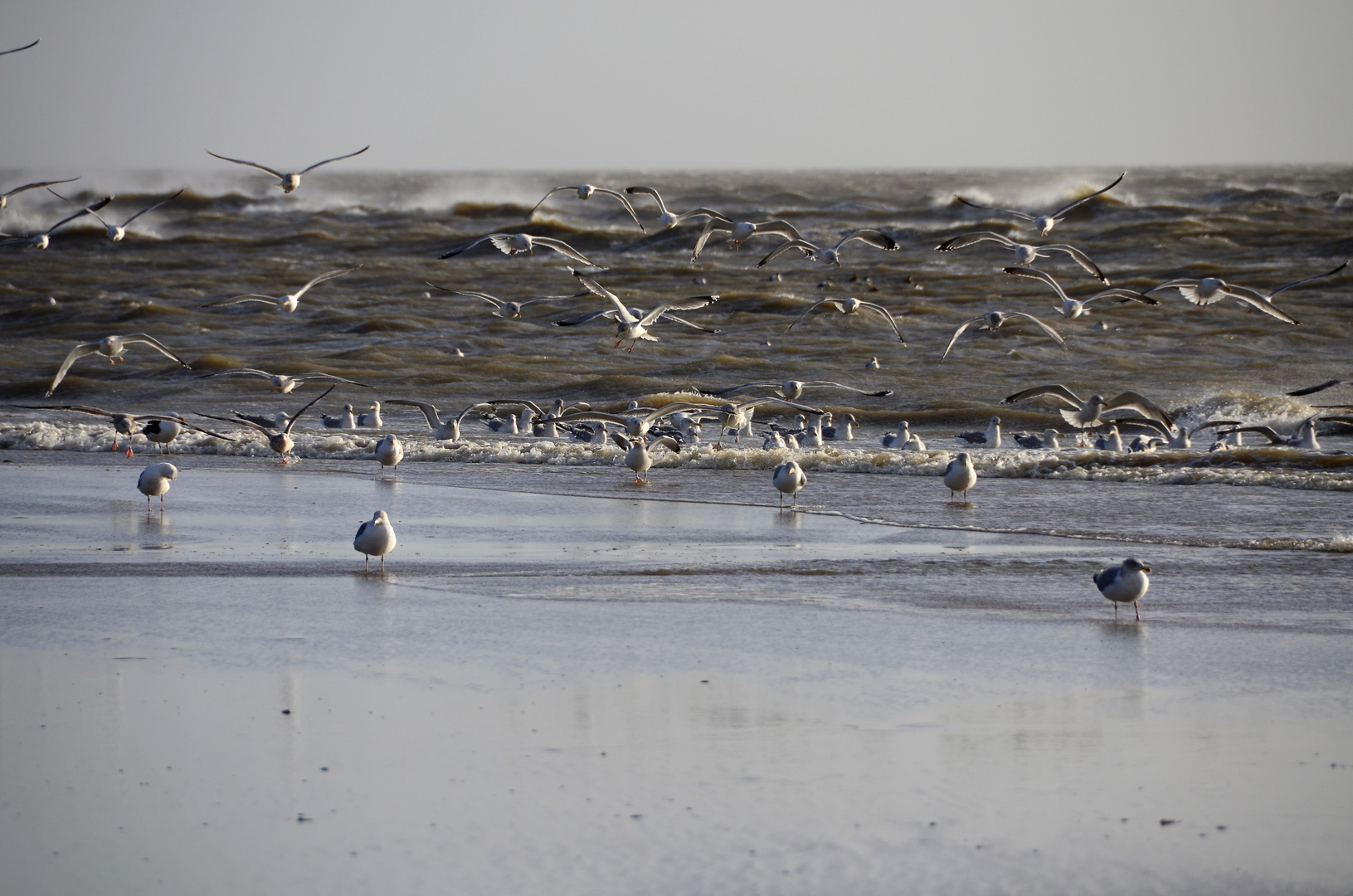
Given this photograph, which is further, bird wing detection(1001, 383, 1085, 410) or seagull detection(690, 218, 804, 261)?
seagull detection(690, 218, 804, 261)

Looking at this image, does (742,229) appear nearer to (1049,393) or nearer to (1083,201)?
(1083,201)

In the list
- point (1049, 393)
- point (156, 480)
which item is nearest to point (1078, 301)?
point (1049, 393)

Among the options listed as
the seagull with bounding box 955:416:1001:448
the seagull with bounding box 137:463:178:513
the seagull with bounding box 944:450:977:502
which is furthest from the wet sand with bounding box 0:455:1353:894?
the seagull with bounding box 955:416:1001:448

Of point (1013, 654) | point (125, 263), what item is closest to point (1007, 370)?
point (1013, 654)

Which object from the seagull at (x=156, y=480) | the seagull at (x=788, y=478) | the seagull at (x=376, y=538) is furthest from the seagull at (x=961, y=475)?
the seagull at (x=156, y=480)

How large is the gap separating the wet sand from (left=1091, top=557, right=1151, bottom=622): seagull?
126 millimetres

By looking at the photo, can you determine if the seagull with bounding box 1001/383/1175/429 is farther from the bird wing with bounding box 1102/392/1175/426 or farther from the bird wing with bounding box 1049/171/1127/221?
the bird wing with bounding box 1049/171/1127/221

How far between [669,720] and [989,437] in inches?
483

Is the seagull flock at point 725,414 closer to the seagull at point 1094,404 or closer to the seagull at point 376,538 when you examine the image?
the seagull at point 1094,404

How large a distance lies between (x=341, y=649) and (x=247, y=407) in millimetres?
15664

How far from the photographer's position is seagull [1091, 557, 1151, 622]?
23.9 ft

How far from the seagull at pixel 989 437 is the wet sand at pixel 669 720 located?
24.6 feet

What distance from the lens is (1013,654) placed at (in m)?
6.52

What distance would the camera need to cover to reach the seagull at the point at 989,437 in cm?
1705
